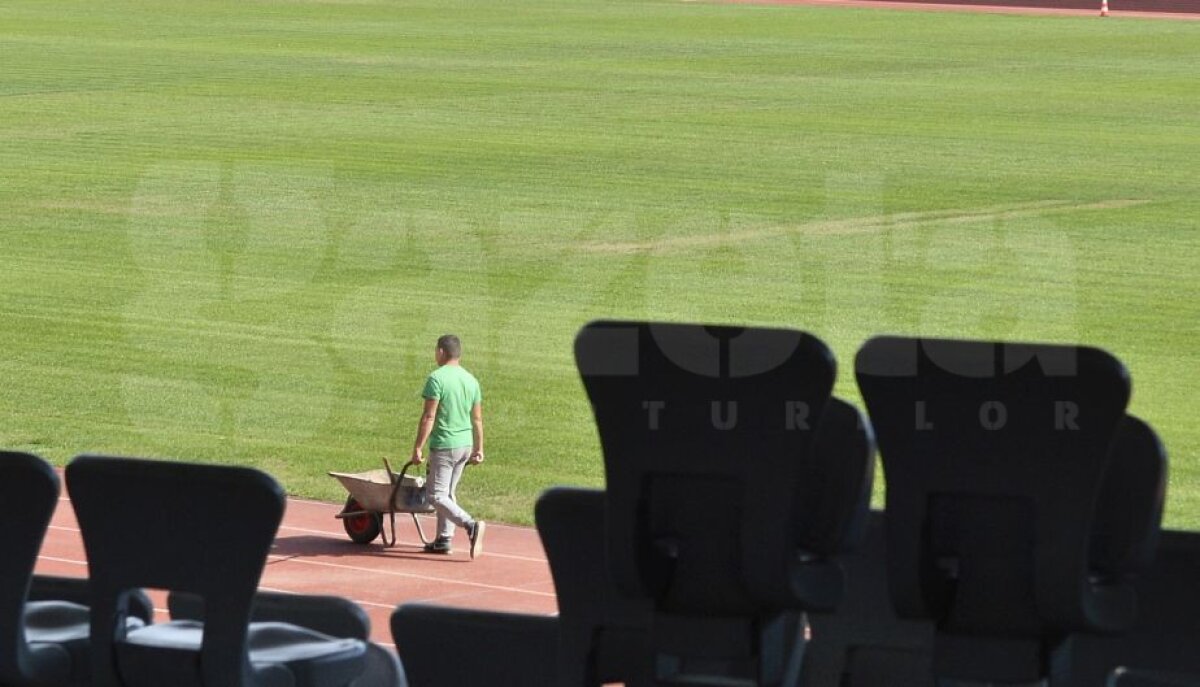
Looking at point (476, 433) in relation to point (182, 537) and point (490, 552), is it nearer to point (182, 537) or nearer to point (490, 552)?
point (490, 552)

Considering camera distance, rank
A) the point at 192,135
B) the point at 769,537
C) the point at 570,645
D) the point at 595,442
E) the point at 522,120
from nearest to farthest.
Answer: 1. the point at 769,537
2. the point at 570,645
3. the point at 595,442
4. the point at 192,135
5. the point at 522,120

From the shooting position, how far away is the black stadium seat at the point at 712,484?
5.77 metres

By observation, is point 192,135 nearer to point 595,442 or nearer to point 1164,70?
point 595,442

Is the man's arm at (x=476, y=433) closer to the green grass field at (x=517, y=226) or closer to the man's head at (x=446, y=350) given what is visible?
the man's head at (x=446, y=350)

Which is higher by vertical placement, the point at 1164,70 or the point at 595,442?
the point at 1164,70

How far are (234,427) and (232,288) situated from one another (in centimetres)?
560

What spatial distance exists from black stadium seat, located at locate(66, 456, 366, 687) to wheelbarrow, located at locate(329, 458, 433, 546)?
22.2 ft

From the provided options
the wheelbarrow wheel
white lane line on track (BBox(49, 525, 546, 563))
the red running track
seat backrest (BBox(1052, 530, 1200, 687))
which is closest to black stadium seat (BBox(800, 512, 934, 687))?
seat backrest (BBox(1052, 530, 1200, 687))

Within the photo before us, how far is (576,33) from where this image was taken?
56875 millimetres

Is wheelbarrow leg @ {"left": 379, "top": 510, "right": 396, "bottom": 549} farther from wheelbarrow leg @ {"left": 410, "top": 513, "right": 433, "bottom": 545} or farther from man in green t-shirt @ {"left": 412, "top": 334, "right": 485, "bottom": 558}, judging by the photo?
man in green t-shirt @ {"left": 412, "top": 334, "right": 485, "bottom": 558}

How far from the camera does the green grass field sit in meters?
17.6

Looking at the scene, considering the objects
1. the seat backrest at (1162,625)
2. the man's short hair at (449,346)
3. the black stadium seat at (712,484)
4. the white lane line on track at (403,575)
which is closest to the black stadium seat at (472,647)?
the black stadium seat at (712,484)

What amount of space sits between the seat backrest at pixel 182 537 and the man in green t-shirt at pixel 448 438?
266 inches

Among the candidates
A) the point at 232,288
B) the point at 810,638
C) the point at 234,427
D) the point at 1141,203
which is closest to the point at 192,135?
the point at 232,288
